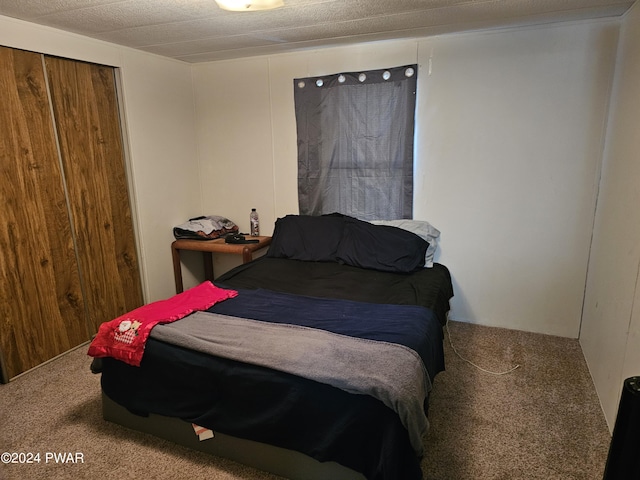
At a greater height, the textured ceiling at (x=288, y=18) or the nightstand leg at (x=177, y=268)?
the textured ceiling at (x=288, y=18)

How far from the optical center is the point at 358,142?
318 cm

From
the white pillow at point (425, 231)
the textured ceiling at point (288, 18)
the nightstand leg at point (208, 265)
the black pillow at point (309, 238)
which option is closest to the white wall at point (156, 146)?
the textured ceiling at point (288, 18)

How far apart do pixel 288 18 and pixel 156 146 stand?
1.60 metres

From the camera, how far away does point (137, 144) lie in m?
3.16

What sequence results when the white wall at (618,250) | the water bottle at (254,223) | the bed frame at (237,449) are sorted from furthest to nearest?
the water bottle at (254,223) < the white wall at (618,250) < the bed frame at (237,449)

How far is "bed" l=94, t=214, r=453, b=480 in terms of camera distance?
1440 millimetres

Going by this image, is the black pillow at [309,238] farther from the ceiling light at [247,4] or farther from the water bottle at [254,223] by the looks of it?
the ceiling light at [247,4]

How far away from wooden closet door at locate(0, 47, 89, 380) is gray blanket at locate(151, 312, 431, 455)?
1297 mm

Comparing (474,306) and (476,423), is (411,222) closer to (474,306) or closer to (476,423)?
(474,306)

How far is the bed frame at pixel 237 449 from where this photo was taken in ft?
5.18

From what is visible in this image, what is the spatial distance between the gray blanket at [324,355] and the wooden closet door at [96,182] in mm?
1432

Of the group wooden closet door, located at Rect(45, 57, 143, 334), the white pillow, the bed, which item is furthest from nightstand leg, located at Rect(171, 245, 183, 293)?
the white pillow

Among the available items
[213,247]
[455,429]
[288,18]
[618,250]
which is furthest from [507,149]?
[213,247]

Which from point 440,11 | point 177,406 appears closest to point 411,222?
point 440,11
